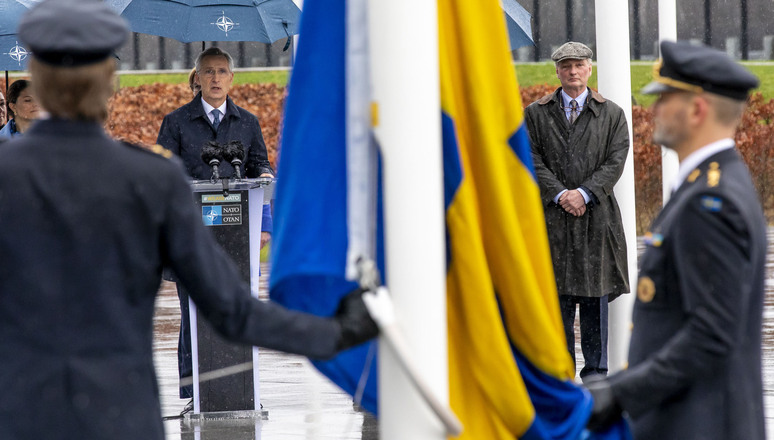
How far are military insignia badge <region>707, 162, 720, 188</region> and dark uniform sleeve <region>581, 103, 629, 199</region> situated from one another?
4.83 m

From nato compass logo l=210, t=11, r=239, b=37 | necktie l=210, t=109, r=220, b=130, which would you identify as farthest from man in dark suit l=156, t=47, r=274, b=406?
nato compass logo l=210, t=11, r=239, b=37

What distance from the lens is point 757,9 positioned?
27.1m

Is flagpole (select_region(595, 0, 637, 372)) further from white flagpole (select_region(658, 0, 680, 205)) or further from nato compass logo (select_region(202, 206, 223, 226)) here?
nato compass logo (select_region(202, 206, 223, 226))

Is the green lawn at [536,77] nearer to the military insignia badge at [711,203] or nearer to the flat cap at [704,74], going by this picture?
the flat cap at [704,74]

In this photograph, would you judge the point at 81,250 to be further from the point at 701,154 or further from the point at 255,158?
the point at 255,158

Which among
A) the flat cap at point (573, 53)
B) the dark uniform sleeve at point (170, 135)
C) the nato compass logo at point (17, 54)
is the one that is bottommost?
the dark uniform sleeve at point (170, 135)

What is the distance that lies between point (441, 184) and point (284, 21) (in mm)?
5771

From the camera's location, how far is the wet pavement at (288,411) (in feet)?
22.7

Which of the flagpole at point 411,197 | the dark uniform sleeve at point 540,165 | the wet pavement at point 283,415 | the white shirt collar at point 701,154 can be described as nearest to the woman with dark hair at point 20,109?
the wet pavement at point 283,415

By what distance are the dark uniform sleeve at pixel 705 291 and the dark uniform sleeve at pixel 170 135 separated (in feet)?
16.1

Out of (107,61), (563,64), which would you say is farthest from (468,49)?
(563,64)

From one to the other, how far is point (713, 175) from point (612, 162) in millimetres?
5032

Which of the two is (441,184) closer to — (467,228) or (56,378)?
(467,228)

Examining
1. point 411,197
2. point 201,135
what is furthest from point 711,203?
point 201,135
